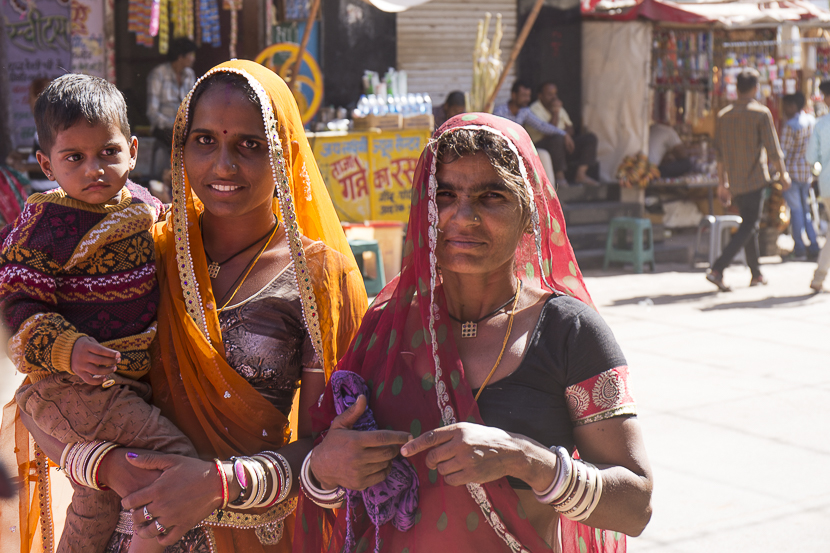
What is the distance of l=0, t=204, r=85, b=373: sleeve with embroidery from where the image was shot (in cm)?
174

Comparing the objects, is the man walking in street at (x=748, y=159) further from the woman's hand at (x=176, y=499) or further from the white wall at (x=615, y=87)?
the woman's hand at (x=176, y=499)

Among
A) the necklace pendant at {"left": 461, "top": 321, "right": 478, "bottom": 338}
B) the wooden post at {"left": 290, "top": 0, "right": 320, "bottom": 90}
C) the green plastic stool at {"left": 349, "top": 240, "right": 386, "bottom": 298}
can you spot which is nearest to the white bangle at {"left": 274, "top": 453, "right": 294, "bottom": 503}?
the necklace pendant at {"left": 461, "top": 321, "right": 478, "bottom": 338}

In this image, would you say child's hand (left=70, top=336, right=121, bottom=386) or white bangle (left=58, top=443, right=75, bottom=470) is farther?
white bangle (left=58, top=443, right=75, bottom=470)

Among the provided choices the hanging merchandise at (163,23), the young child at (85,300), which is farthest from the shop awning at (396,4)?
the young child at (85,300)

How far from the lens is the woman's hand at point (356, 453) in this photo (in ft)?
5.02

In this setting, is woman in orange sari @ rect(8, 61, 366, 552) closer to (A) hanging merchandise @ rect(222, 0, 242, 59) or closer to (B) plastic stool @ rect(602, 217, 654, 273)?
(A) hanging merchandise @ rect(222, 0, 242, 59)

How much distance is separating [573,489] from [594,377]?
210 millimetres

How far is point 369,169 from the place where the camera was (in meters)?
8.44

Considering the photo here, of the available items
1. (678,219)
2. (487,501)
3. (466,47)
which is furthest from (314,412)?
(678,219)

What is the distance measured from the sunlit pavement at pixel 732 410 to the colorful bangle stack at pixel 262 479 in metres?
2.19

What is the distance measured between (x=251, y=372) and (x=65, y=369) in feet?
1.24

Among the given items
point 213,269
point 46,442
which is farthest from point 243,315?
point 46,442

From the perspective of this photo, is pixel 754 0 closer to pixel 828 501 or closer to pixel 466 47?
pixel 466 47

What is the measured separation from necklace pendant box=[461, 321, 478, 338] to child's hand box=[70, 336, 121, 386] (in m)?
0.70
